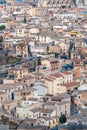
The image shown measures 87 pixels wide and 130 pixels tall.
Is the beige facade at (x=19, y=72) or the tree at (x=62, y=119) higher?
the tree at (x=62, y=119)

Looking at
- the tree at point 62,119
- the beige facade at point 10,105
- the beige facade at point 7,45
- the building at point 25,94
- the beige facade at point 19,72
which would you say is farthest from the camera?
the beige facade at point 7,45

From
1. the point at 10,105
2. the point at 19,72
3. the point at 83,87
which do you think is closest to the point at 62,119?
the point at 10,105

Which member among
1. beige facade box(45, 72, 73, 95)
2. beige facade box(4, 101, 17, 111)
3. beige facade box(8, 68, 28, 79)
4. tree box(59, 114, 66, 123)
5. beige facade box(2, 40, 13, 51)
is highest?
tree box(59, 114, 66, 123)

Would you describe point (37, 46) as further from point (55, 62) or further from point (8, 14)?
point (8, 14)

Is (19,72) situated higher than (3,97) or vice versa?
(3,97)

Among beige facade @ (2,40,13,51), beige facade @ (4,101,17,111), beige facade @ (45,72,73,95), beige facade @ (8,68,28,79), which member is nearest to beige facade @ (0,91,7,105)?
beige facade @ (4,101,17,111)

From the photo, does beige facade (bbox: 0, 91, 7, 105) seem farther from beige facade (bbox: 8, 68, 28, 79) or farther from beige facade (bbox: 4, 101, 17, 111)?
beige facade (bbox: 8, 68, 28, 79)

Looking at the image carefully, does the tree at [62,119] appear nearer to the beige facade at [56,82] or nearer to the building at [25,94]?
the building at [25,94]

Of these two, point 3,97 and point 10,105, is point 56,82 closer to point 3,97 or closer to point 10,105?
point 3,97

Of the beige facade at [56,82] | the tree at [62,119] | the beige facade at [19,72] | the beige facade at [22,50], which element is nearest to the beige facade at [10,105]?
the tree at [62,119]

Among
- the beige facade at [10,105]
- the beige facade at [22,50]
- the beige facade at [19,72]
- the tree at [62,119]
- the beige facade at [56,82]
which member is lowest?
the beige facade at [22,50]

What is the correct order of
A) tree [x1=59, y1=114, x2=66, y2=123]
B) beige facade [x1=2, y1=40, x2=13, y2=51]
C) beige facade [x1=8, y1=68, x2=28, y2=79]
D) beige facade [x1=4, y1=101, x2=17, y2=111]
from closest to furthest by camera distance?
tree [x1=59, y1=114, x2=66, y2=123], beige facade [x1=4, y1=101, x2=17, y2=111], beige facade [x1=8, y1=68, x2=28, y2=79], beige facade [x1=2, y1=40, x2=13, y2=51]
